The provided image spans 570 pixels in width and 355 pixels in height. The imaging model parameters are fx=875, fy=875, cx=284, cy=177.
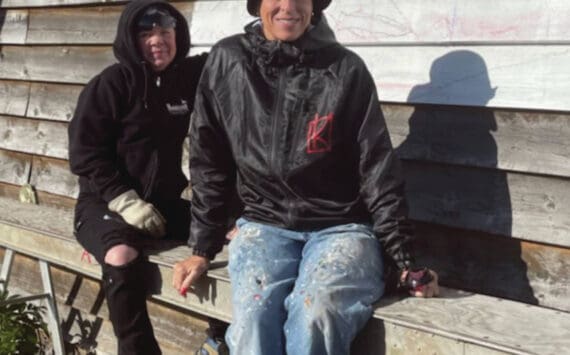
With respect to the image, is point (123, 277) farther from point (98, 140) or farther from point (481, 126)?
point (481, 126)

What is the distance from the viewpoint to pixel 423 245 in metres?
3.27

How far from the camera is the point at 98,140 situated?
3.62 m

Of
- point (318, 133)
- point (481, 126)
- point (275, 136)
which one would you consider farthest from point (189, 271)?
point (481, 126)

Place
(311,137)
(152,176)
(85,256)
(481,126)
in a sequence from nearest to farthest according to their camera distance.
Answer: (311,137) < (481,126) < (152,176) < (85,256)

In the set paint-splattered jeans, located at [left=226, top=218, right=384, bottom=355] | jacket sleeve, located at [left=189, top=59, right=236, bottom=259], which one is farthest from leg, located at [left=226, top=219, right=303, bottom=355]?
jacket sleeve, located at [left=189, top=59, right=236, bottom=259]

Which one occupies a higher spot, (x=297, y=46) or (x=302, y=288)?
(x=297, y=46)

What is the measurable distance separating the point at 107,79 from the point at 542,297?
1953mm

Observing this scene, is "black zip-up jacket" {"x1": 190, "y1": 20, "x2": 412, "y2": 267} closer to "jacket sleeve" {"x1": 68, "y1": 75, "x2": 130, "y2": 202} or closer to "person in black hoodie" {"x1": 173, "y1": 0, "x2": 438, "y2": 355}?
"person in black hoodie" {"x1": 173, "y1": 0, "x2": 438, "y2": 355}

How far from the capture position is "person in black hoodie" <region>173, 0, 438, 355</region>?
2688mm

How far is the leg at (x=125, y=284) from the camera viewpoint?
3428 millimetres

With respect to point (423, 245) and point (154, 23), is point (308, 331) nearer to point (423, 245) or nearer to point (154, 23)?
point (423, 245)

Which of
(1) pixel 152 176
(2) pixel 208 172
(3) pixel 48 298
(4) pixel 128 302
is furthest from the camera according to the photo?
(3) pixel 48 298

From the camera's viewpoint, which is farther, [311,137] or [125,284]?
[125,284]

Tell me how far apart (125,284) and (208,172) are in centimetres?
61
